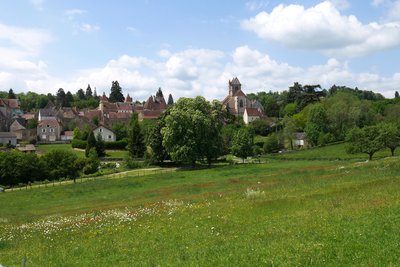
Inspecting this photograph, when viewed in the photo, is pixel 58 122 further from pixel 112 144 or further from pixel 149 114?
pixel 149 114

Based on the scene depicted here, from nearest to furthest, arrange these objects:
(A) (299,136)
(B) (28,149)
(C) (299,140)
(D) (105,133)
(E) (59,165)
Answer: (E) (59,165)
(B) (28,149)
(C) (299,140)
(A) (299,136)
(D) (105,133)

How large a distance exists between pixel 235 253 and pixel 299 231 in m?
3.16

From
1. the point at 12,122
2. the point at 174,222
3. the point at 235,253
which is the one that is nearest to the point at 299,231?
the point at 235,253

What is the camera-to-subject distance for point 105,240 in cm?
1891

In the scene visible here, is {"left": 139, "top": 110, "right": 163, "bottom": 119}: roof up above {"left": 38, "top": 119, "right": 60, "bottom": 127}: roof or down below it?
above

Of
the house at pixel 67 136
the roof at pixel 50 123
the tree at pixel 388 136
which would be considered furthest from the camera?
the house at pixel 67 136

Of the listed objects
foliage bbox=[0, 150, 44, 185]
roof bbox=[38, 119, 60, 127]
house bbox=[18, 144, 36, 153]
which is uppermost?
roof bbox=[38, 119, 60, 127]

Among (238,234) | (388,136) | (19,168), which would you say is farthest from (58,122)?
(238,234)

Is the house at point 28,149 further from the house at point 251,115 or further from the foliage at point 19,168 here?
the house at point 251,115

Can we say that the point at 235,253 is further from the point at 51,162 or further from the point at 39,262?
the point at 51,162

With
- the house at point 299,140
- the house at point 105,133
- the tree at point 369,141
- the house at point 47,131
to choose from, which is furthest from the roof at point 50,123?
the tree at point 369,141

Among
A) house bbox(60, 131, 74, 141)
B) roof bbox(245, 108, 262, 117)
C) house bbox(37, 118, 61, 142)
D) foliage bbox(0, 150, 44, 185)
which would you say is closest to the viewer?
foliage bbox(0, 150, 44, 185)

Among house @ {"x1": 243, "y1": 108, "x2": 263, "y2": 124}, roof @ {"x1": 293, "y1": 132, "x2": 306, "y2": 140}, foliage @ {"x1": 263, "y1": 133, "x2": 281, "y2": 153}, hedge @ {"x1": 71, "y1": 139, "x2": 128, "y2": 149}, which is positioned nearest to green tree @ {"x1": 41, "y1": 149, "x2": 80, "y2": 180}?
hedge @ {"x1": 71, "y1": 139, "x2": 128, "y2": 149}

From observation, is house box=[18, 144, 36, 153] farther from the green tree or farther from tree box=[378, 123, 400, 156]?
tree box=[378, 123, 400, 156]
